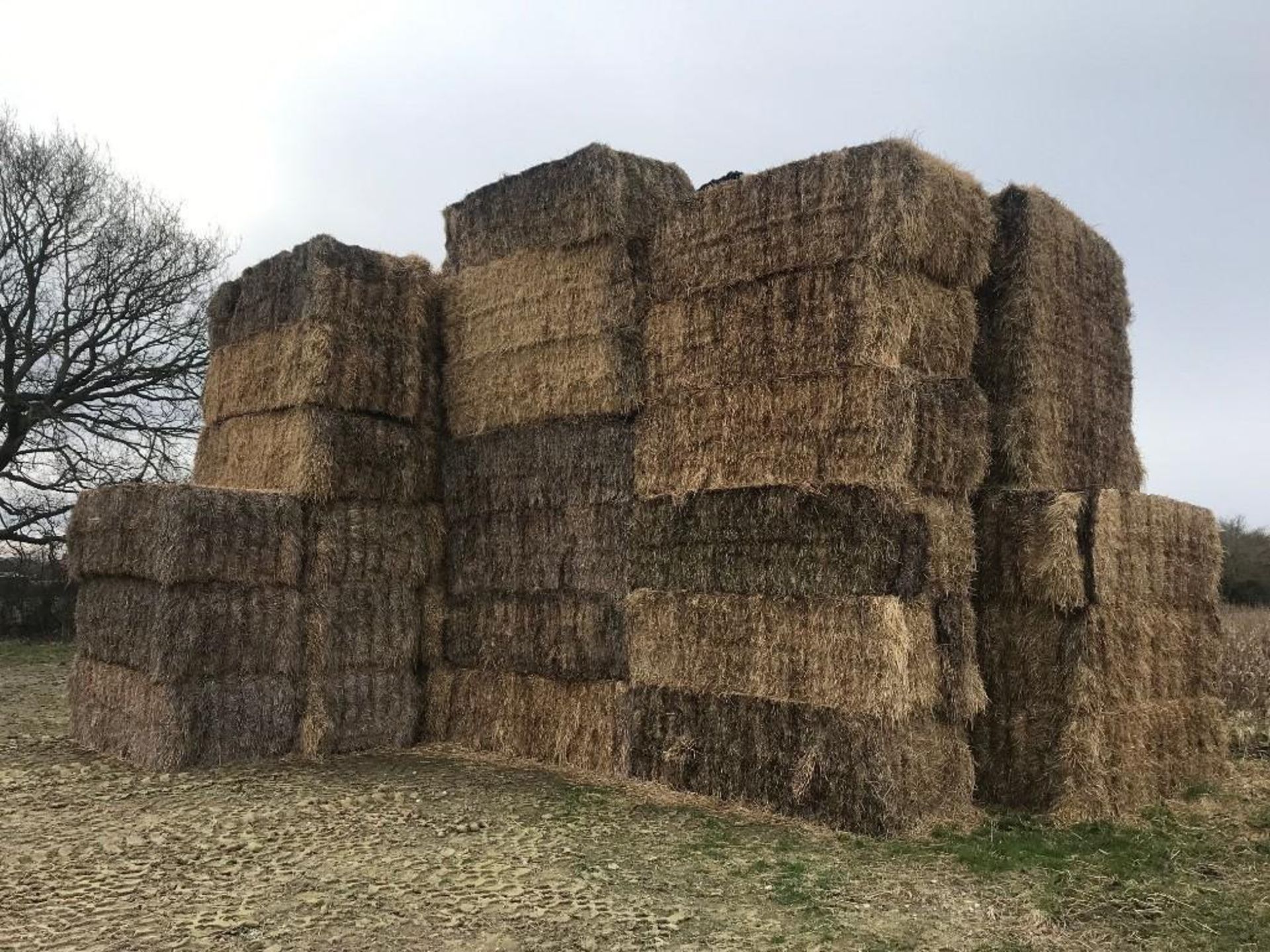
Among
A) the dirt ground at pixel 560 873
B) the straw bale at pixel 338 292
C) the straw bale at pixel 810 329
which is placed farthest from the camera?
the straw bale at pixel 338 292

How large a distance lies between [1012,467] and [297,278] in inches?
271

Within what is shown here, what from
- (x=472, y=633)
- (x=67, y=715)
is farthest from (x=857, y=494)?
(x=67, y=715)

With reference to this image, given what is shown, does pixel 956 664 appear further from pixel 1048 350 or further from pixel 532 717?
pixel 532 717

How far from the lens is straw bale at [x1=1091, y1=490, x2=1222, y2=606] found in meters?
7.56

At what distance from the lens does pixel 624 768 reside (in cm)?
848

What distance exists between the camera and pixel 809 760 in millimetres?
7207

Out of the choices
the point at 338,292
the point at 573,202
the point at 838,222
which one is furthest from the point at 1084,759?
the point at 338,292

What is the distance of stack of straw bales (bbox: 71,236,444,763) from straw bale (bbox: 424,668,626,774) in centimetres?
33

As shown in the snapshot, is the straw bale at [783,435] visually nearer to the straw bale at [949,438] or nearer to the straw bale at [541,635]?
the straw bale at [949,438]

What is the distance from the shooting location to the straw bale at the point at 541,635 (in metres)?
8.89

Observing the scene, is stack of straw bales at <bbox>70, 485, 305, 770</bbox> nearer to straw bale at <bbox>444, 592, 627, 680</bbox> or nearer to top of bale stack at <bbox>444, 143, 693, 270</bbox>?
straw bale at <bbox>444, 592, 627, 680</bbox>

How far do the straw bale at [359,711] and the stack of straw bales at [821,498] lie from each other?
2.73 metres

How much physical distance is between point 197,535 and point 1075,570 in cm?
697

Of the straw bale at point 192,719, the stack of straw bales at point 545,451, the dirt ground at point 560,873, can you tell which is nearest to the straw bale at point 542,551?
the stack of straw bales at point 545,451
